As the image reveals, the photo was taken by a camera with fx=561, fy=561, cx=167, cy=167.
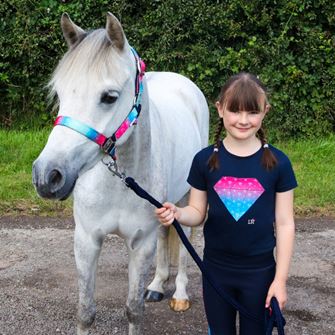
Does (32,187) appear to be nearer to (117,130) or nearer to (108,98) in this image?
(117,130)

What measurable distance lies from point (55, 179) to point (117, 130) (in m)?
0.39

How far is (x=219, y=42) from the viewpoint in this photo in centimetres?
728

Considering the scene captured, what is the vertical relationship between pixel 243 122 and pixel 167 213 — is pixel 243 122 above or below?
above

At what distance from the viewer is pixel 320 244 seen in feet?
15.0

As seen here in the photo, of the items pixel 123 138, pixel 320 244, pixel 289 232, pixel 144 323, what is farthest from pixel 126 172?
pixel 320 244

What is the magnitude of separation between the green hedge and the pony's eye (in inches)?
196

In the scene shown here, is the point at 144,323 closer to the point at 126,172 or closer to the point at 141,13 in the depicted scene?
the point at 126,172

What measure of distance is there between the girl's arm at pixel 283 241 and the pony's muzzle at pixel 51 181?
A: 0.86 m

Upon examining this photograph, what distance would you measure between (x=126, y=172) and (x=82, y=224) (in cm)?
36

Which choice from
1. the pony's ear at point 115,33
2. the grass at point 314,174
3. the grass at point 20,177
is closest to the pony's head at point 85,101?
the pony's ear at point 115,33

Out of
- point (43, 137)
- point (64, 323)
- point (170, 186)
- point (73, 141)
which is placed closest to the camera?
point (73, 141)

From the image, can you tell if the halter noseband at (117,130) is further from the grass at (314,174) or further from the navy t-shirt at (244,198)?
the grass at (314,174)

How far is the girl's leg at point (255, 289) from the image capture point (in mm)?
2346

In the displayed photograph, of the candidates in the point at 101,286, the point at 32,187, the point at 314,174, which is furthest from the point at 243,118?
the point at 314,174
